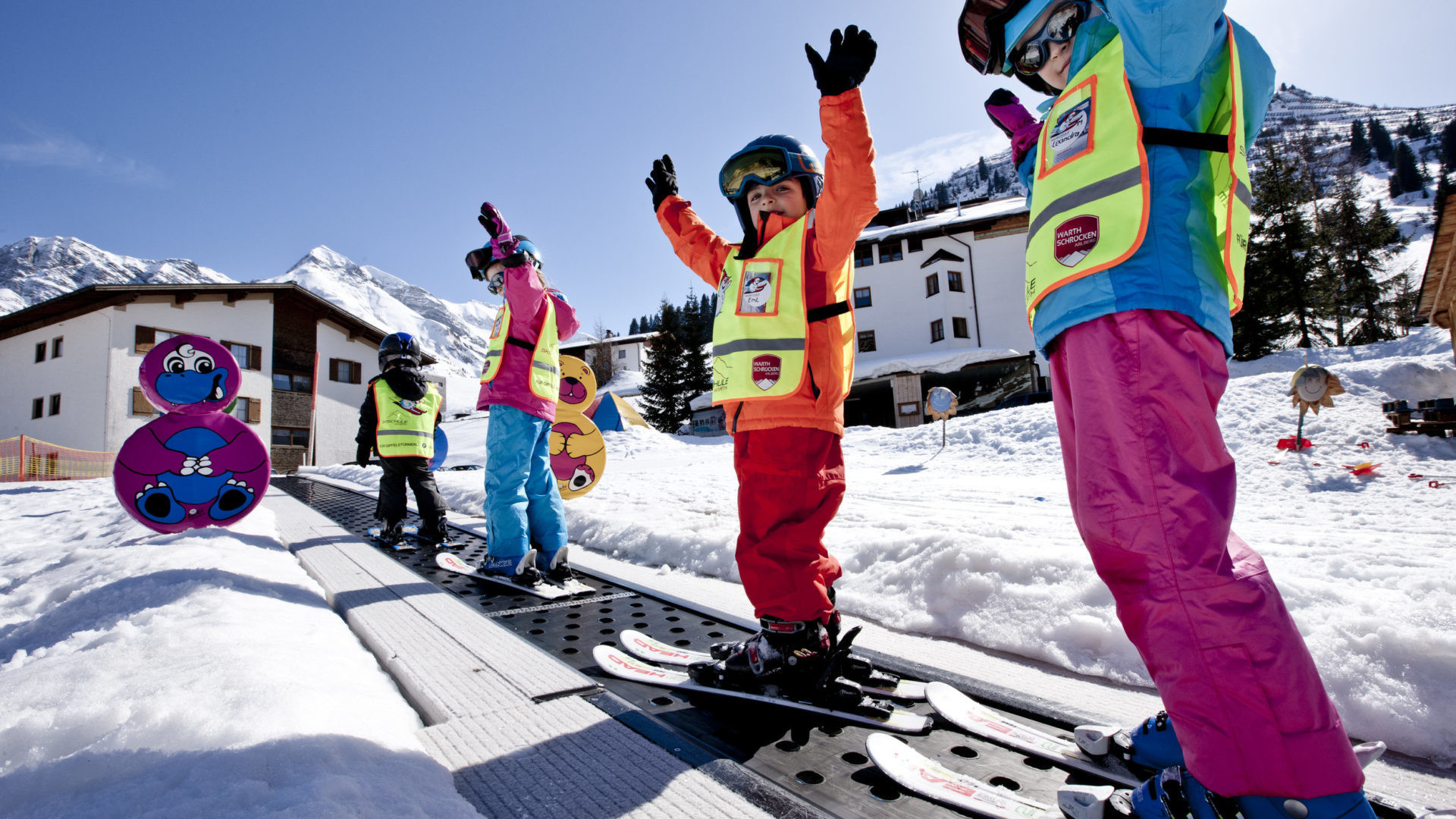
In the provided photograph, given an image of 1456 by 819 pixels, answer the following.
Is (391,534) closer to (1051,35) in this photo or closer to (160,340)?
(1051,35)

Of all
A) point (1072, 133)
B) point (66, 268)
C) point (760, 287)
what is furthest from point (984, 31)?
point (66, 268)

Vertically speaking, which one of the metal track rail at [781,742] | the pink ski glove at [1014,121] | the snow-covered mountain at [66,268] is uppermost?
the snow-covered mountain at [66,268]

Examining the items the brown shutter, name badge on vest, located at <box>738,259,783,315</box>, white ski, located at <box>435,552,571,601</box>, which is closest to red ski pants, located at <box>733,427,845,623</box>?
name badge on vest, located at <box>738,259,783,315</box>

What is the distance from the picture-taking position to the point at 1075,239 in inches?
49.4

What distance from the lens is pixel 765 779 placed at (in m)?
1.38

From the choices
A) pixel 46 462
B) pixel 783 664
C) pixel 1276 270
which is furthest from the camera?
pixel 1276 270

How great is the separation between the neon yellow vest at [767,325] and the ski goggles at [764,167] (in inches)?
6.9

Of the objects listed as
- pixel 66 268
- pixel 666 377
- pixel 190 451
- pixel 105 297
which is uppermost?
pixel 66 268

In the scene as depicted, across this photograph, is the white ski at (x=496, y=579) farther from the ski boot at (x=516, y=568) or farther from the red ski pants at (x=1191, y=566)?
the red ski pants at (x=1191, y=566)

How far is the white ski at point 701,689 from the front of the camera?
167 centimetres

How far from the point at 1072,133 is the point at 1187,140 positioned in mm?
205

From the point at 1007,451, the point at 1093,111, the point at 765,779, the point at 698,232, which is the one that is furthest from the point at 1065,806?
the point at 1007,451

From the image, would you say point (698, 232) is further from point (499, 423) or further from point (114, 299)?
point (114, 299)

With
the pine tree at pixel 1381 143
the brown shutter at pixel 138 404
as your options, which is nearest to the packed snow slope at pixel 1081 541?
the brown shutter at pixel 138 404
